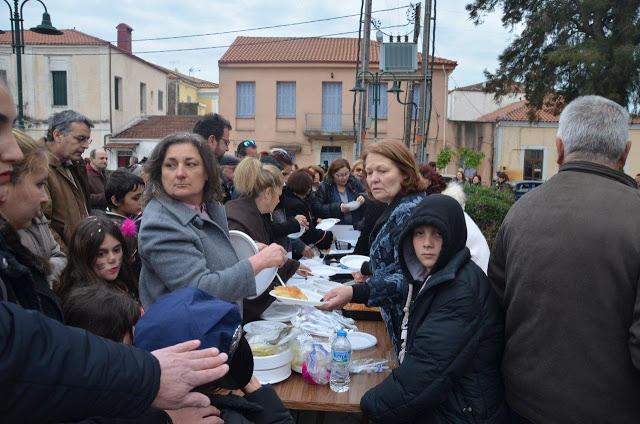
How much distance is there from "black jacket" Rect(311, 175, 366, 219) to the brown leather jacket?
3.24 metres

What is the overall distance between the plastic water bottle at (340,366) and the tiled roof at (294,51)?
26013mm

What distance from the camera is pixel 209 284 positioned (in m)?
2.06

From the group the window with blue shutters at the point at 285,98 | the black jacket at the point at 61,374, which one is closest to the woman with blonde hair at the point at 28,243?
the black jacket at the point at 61,374

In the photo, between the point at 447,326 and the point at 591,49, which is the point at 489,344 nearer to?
the point at 447,326

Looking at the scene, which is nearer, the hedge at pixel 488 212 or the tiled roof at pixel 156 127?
the hedge at pixel 488 212

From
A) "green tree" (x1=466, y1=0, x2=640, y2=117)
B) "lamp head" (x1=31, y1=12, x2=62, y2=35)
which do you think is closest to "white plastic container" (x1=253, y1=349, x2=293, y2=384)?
"lamp head" (x1=31, y1=12, x2=62, y2=35)

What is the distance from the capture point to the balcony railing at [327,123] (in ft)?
88.8

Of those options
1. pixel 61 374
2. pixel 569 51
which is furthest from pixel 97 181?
pixel 569 51

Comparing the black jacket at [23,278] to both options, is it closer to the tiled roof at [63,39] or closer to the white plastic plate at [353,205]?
the white plastic plate at [353,205]

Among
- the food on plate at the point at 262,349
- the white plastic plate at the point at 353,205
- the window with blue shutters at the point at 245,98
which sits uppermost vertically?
the window with blue shutters at the point at 245,98

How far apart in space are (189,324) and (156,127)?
29.4 metres

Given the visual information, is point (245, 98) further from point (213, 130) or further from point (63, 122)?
point (63, 122)

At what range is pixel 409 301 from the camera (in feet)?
7.72

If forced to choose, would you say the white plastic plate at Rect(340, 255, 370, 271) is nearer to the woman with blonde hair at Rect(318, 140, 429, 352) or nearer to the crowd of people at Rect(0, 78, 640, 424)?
the woman with blonde hair at Rect(318, 140, 429, 352)
